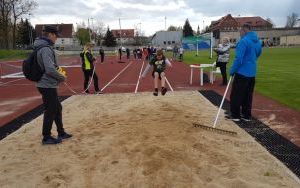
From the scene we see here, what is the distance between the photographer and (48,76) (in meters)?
7.07

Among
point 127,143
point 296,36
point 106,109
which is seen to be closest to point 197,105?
point 106,109

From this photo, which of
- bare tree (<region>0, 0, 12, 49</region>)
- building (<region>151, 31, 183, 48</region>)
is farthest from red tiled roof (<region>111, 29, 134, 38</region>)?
bare tree (<region>0, 0, 12, 49</region>)

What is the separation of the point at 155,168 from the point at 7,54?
192 ft

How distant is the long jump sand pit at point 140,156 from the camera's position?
5312mm

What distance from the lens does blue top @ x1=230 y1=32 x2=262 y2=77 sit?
863 cm

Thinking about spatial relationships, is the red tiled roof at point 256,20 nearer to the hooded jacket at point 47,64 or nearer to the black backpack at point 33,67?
the hooded jacket at point 47,64

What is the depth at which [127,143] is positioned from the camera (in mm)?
7020

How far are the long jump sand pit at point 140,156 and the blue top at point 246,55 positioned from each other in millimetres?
1195

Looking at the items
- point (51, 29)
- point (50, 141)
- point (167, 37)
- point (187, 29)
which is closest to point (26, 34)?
point (167, 37)

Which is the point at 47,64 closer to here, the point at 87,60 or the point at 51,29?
the point at 51,29

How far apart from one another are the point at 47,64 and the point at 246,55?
4.28 m

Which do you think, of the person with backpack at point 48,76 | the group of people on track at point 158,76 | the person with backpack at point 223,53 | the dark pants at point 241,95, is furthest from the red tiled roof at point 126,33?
the person with backpack at point 48,76

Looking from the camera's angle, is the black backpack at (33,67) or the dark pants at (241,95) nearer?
the black backpack at (33,67)

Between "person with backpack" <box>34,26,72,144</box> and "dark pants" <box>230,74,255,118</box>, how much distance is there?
12.7 ft
